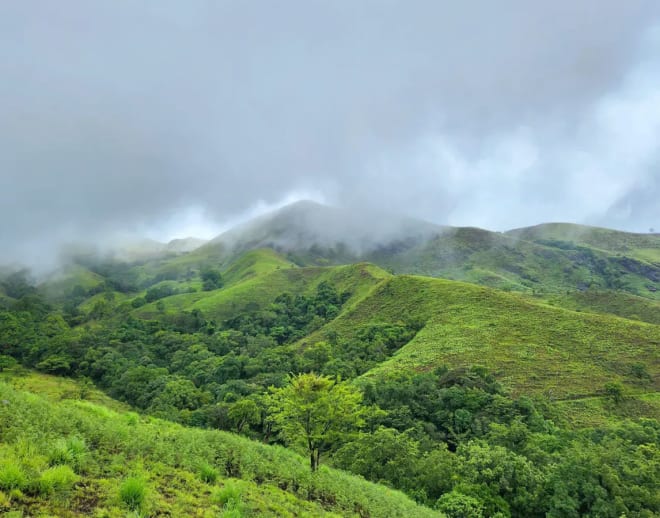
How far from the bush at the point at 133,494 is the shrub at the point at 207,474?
3.32m

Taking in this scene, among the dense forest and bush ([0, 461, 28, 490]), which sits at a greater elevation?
bush ([0, 461, 28, 490])

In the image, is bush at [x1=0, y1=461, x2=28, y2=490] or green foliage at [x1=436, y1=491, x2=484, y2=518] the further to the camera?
green foliage at [x1=436, y1=491, x2=484, y2=518]

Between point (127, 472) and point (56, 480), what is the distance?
96.8 inches

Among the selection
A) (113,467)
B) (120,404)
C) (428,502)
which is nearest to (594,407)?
(428,502)

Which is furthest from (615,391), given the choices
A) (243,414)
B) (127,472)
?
(127,472)

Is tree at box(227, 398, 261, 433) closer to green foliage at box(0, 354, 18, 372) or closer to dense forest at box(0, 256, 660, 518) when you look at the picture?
dense forest at box(0, 256, 660, 518)

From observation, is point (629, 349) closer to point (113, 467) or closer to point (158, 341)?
point (113, 467)

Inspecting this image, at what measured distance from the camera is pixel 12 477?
755 centimetres

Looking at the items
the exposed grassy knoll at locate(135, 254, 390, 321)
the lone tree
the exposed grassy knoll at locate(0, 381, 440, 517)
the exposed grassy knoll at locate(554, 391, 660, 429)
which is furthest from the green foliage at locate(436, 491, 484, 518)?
the exposed grassy knoll at locate(135, 254, 390, 321)

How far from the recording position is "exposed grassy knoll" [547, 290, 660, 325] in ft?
367

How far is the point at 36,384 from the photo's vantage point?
8181 centimetres

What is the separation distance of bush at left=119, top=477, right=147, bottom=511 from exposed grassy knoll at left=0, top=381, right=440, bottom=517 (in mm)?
24

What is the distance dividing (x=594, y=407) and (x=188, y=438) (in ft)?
221

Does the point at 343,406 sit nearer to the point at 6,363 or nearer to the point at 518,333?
the point at 518,333
